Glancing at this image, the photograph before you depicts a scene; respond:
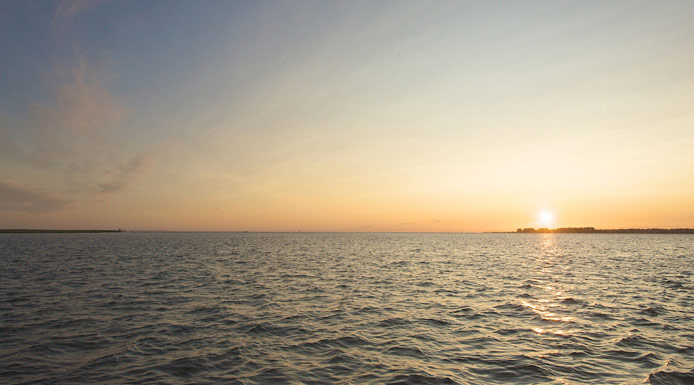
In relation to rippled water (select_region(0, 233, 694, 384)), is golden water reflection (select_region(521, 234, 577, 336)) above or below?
below

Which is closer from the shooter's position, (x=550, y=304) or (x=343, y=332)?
(x=343, y=332)

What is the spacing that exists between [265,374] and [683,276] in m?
51.4

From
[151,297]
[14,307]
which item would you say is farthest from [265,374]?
[14,307]

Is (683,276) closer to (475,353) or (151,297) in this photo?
(475,353)

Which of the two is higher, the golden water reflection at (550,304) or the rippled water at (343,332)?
the rippled water at (343,332)

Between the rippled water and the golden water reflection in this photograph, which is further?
the golden water reflection

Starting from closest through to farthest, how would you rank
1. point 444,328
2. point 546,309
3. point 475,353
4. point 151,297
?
1. point 475,353
2. point 444,328
3. point 546,309
4. point 151,297

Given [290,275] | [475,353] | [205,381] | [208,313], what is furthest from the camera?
[290,275]

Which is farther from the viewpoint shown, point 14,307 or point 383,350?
point 14,307

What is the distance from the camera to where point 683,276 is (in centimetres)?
4278

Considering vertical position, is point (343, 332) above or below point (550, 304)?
above

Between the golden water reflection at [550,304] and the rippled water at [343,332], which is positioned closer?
the rippled water at [343,332]

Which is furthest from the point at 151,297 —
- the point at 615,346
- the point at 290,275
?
the point at 615,346

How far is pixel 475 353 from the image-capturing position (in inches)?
642
